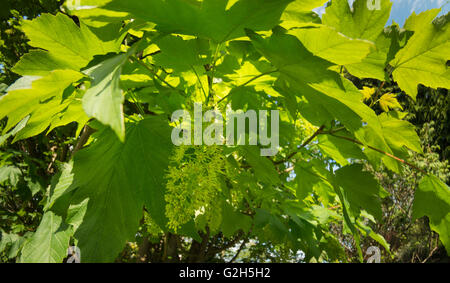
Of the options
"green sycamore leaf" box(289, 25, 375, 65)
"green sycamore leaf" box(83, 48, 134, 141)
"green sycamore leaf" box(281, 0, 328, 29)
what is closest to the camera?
"green sycamore leaf" box(83, 48, 134, 141)

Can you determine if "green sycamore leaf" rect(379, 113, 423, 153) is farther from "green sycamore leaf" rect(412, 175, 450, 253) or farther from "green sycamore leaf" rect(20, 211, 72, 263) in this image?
"green sycamore leaf" rect(20, 211, 72, 263)

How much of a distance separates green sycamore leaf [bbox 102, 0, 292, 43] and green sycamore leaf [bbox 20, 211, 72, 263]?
2.62 feet

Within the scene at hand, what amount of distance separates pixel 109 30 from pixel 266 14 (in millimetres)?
315

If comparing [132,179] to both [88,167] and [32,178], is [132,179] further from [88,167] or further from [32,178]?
[32,178]

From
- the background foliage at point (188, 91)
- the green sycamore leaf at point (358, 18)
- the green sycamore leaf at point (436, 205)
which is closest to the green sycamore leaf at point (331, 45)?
the background foliage at point (188, 91)

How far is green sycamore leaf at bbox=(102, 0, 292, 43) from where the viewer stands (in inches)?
19.5

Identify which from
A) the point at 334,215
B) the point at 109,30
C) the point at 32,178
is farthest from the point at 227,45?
the point at 32,178

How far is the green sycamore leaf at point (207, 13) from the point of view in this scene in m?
0.50

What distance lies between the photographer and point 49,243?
1.00 metres

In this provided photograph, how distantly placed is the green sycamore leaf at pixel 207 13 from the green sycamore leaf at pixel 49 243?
799mm

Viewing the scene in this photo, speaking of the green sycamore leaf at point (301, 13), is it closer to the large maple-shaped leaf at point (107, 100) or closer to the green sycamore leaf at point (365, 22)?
the green sycamore leaf at point (365, 22)

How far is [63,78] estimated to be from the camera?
53cm


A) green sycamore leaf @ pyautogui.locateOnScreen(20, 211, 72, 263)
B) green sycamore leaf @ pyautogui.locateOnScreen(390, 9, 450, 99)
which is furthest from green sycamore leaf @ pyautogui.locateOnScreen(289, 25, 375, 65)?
green sycamore leaf @ pyautogui.locateOnScreen(20, 211, 72, 263)

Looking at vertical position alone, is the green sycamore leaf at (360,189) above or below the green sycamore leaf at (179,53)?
below
